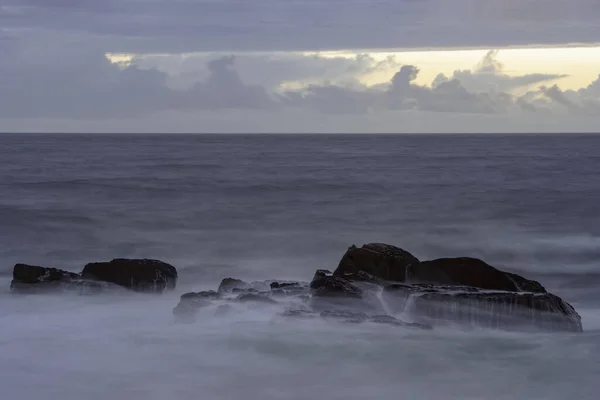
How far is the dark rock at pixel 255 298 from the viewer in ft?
52.1

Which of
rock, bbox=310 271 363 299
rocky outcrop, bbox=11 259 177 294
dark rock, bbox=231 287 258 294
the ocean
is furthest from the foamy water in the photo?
rocky outcrop, bbox=11 259 177 294

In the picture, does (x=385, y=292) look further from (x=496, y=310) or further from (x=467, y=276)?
(x=496, y=310)

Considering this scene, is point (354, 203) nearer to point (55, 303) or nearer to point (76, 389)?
point (55, 303)

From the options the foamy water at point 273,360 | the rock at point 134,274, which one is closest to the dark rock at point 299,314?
the foamy water at point 273,360

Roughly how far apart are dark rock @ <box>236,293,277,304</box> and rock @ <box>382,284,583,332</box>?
116 inches

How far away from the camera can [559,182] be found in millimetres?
46031

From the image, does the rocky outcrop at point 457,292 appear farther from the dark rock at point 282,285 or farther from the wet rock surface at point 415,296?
the dark rock at point 282,285

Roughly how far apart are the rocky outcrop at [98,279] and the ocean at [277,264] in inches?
13.9

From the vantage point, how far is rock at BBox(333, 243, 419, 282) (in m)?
16.2

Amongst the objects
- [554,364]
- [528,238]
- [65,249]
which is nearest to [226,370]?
[554,364]

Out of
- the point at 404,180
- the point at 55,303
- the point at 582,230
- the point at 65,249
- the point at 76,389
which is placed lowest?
the point at 76,389

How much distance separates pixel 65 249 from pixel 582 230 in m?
18.7

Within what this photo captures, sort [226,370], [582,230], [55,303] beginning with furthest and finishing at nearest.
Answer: [582,230] → [55,303] → [226,370]

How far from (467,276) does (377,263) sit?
1.86m
